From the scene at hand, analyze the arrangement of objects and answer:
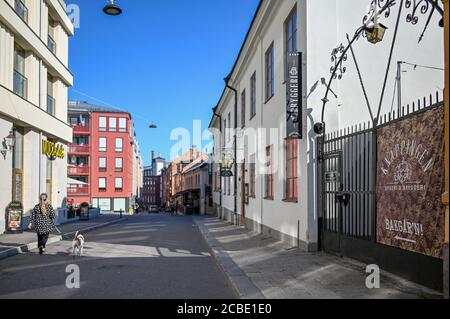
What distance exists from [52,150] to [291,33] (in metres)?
15.2

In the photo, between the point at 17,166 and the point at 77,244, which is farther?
the point at 17,166

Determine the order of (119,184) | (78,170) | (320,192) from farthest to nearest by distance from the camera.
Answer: (119,184)
(78,170)
(320,192)

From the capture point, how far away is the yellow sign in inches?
886

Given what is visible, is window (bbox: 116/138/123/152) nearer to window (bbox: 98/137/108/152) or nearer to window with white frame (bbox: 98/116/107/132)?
window (bbox: 98/137/108/152)

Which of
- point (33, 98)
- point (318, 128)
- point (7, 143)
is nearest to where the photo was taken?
point (318, 128)

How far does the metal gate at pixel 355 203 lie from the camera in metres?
7.29

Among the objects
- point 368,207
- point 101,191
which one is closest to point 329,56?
point 368,207

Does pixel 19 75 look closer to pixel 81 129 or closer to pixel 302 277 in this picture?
pixel 302 277

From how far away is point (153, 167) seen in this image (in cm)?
16738

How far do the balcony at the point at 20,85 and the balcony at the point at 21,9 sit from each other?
2.37m

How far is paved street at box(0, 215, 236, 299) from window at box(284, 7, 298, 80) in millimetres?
6109

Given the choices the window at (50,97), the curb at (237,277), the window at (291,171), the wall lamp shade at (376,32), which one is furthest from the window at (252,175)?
the window at (50,97)

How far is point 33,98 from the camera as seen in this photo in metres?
20.7

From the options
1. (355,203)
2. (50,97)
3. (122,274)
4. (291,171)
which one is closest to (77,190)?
(50,97)
